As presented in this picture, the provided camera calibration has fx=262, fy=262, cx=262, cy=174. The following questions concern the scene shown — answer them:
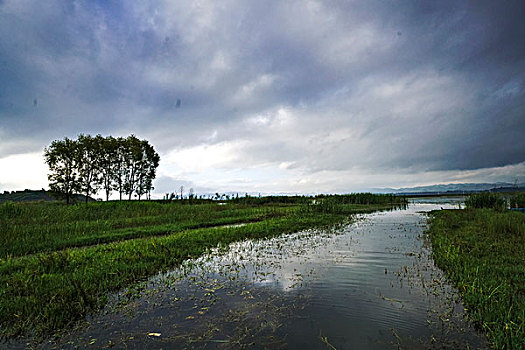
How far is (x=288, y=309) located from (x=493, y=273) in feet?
17.3

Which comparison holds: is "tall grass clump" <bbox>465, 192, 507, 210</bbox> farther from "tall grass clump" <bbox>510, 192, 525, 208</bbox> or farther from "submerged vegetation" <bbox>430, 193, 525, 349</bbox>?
"submerged vegetation" <bbox>430, 193, 525, 349</bbox>

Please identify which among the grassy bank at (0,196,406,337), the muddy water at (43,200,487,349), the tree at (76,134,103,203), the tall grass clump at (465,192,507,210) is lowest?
the muddy water at (43,200,487,349)

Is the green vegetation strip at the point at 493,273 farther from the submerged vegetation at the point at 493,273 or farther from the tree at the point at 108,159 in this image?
the tree at the point at 108,159

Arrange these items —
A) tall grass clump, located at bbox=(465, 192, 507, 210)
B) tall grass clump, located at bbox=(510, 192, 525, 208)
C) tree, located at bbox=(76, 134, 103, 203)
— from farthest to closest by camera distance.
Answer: tree, located at bbox=(76, 134, 103, 203) → tall grass clump, located at bbox=(510, 192, 525, 208) → tall grass clump, located at bbox=(465, 192, 507, 210)

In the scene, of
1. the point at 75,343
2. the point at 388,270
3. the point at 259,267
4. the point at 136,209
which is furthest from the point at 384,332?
the point at 136,209

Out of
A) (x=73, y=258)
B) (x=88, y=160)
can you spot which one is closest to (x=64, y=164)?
(x=88, y=160)

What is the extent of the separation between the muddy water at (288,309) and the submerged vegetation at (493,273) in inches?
11.6

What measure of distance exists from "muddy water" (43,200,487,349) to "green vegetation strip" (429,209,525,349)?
0.31m

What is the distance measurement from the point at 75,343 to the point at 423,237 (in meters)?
13.7

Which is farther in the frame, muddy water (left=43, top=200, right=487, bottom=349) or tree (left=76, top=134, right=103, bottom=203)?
tree (left=76, top=134, right=103, bottom=203)

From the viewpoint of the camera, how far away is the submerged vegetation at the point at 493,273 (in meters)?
4.18

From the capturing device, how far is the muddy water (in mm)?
4109

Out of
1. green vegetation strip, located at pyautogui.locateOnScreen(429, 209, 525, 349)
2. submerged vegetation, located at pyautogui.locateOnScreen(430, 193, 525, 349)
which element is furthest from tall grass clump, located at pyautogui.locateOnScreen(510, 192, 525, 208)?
green vegetation strip, located at pyautogui.locateOnScreen(429, 209, 525, 349)

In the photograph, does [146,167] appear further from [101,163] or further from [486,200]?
[486,200]
